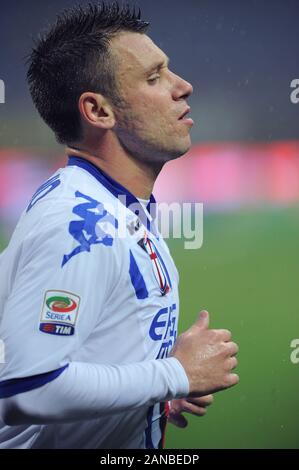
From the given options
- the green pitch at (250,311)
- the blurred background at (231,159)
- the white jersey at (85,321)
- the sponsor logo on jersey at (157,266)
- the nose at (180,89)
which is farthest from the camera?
the blurred background at (231,159)

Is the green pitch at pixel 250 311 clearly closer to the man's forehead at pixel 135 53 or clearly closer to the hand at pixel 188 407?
the hand at pixel 188 407

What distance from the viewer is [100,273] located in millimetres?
1218

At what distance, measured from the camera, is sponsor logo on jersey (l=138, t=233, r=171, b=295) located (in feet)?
4.66

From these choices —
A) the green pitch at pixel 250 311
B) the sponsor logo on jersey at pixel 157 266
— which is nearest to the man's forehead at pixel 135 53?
the sponsor logo on jersey at pixel 157 266

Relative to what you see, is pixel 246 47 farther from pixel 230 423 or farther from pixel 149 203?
pixel 149 203

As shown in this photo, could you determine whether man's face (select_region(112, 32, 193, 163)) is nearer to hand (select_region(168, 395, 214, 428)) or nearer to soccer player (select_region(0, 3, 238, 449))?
soccer player (select_region(0, 3, 238, 449))

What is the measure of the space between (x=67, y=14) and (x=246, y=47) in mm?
2244

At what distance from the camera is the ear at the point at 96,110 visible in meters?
1.51

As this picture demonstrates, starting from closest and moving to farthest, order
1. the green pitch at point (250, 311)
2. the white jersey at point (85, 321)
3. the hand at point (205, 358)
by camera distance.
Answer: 1. the white jersey at point (85, 321)
2. the hand at point (205, 358)
3. the green pitch at point (250, 311)

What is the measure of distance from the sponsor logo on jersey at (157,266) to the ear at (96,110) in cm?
29

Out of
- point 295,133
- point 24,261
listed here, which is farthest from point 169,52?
point 24,261

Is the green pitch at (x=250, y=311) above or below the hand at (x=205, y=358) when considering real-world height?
above

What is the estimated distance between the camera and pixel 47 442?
4.50ft

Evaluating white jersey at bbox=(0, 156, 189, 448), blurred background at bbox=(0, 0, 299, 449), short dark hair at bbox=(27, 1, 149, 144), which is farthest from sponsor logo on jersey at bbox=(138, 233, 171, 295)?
blurred background at bbox=(0, 0, 299, 449)
